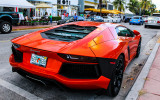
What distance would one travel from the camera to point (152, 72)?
15.6 ft

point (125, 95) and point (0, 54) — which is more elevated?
point (0, 54)

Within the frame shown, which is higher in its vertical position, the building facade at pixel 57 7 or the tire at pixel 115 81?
the building facade at pixel 57 7

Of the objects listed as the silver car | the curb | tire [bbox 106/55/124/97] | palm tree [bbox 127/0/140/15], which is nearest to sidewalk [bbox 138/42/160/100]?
the curb

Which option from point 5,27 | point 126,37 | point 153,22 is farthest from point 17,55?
point 153,22

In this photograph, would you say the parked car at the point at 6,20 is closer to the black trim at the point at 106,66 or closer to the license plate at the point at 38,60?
the license plate at the point at 38,60

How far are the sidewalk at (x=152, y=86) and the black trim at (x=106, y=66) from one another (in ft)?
2.91

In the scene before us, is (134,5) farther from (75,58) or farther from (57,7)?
(75,58)

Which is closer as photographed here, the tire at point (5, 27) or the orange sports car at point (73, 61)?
the orange sports car at point (73, 61)

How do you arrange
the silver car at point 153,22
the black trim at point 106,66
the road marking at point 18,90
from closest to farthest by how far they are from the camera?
the black trim at point 106,66
the road marking at point 18,90
the silver car at point 153,22

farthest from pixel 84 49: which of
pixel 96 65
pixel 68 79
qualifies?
pixel 68 79

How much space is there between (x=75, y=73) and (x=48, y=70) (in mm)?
447

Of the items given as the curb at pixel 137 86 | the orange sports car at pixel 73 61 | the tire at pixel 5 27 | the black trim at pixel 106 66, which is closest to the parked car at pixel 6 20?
the tire at pixel 5 27

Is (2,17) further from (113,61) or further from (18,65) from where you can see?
(113,61)

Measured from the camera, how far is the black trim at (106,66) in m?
2.76
